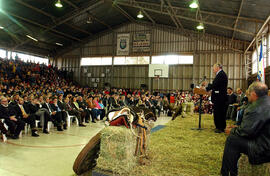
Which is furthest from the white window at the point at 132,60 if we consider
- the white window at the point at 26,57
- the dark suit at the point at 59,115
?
the dark suit at the point at 59,115

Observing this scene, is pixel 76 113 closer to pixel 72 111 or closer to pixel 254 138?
pixel 72 111

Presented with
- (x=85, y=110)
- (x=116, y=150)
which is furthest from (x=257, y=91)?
(x=85, y=110)

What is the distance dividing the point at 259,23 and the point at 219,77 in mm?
9952

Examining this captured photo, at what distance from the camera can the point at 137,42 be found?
70.1 ft

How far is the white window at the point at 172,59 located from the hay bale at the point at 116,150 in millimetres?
18540

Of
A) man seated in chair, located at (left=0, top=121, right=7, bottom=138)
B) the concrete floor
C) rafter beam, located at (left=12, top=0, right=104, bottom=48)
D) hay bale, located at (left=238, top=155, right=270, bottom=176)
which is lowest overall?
the concrete floor

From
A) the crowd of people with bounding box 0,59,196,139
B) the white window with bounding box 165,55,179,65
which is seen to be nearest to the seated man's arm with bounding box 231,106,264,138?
the crowd of people with bounding box 0,59,196,139

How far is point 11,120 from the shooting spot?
530cm

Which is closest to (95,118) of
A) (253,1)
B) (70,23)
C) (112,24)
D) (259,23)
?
(253,1)

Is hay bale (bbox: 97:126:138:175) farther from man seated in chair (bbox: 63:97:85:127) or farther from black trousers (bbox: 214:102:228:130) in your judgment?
man seated in chair (bbox: 63:97:85:127)

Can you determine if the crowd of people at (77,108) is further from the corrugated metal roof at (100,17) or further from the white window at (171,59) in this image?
the white window at (171,59)

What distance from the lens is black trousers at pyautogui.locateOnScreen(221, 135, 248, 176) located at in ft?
6.70

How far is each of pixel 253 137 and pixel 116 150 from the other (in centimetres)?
154

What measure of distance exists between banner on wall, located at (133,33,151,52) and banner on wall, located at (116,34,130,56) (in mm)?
896
